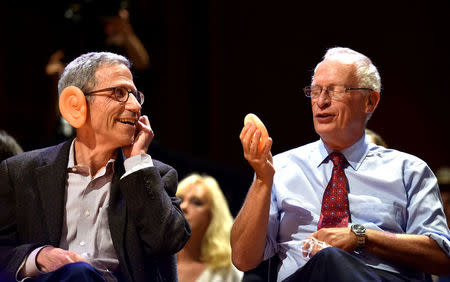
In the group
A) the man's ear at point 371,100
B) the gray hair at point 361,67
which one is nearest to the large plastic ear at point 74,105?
the gray hair at point 361,67

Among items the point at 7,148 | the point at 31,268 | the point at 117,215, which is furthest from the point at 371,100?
the point at 7,148

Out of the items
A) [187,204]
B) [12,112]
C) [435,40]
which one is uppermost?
[435,40]

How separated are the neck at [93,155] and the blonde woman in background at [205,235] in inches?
61.5

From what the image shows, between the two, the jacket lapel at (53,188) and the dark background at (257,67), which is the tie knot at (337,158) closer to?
the jacket lapel at (53,188)

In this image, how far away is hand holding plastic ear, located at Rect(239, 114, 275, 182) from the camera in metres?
2.16

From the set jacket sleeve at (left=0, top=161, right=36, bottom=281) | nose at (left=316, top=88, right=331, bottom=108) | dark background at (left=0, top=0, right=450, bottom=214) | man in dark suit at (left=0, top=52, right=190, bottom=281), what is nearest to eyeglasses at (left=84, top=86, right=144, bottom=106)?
man in dark suit at (left=0, top=52, right=190, bottom=281)

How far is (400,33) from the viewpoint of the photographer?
5137 mm

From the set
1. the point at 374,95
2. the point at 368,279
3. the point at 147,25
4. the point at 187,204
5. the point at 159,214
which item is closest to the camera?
the point at 368,279

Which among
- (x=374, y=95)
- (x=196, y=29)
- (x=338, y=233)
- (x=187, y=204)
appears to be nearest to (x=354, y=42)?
(x=196, y=29)

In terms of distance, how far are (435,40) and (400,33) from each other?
0.32m

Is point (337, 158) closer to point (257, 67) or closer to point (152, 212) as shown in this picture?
point (152, 212)

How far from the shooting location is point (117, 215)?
2.18 meters

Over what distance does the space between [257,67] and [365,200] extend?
3.10 m

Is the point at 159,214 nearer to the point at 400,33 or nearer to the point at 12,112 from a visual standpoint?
the point at 12,112
